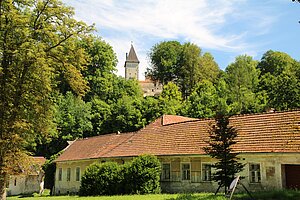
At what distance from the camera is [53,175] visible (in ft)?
130

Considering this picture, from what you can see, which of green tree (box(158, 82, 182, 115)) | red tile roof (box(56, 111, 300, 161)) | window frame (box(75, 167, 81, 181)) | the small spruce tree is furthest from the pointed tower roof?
the small spruce tree

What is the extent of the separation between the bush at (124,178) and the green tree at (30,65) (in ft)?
17.7

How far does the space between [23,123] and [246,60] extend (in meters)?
48.0

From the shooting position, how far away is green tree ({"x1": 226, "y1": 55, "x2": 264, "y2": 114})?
51.2m

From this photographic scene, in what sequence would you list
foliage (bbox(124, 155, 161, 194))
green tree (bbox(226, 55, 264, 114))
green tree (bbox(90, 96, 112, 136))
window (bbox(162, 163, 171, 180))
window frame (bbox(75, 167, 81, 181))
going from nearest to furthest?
foliage (bbox(124, 155, 161, 194)) < window (bbox(162, 163, 171, 180)) < window frame (bbox(75, 167, 81, 181)) < green tree (bbox(226, 55, 264, 114)) < green tree (bbox(90, 96, 112, 136))

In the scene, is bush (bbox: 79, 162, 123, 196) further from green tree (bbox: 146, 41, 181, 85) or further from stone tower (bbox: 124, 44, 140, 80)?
stone tower (bbox: 124, 44, 140, 80)

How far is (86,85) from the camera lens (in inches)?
914

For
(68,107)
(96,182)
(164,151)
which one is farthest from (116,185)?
(68,107)

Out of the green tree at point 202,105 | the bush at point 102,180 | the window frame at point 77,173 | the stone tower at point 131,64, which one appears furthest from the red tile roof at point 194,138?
the stone tower at point 131,64

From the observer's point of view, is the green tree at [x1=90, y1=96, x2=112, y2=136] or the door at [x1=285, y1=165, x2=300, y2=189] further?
the green tree at [x1=90, y1=96, x2=112, y2=136]

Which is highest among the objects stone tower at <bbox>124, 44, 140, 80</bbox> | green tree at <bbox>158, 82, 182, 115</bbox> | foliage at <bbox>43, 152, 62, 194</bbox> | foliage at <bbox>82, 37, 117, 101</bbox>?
stone tower at <bbox>124, 44, 140, 80</bbox>

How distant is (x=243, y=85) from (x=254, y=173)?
120 ft

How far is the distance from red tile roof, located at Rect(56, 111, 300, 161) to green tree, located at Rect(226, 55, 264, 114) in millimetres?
21544

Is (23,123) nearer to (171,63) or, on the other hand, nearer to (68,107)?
(68,107)
